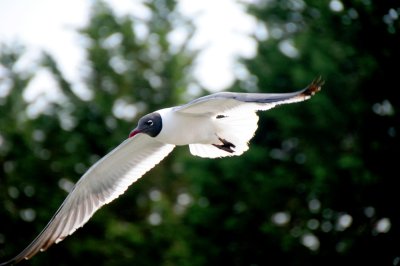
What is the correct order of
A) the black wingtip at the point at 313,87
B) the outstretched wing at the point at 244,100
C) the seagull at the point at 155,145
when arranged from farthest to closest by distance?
the seagull at the point at 155,145
the outstretched wing at the point at 244,100
the black wingtip at the point at 313,87

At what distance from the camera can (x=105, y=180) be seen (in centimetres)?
985

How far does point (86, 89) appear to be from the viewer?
1991cm

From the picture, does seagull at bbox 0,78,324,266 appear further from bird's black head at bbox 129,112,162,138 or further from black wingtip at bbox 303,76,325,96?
black wingtip at bbox 303,76,325,96

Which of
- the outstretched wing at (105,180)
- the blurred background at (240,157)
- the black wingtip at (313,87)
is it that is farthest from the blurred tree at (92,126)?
the black wingtip at (313,87)

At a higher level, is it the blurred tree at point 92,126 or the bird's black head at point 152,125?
the bird's black head at point 152,125

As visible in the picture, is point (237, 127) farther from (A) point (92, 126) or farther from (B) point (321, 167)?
(A) point (92, 126)

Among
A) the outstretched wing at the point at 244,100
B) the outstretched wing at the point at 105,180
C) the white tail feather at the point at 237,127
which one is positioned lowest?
the outstretched wing at the point at 105,180

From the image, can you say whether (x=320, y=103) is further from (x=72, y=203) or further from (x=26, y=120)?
(x=72, y=203)

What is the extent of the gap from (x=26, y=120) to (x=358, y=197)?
23.2 ft

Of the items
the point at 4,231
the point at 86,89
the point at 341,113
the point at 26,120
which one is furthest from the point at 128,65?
the point at 341,113

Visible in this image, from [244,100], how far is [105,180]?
2448 mm

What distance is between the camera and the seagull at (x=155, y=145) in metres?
8.82

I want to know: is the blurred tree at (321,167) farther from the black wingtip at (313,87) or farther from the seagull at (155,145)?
the black wingtip at (313,87)

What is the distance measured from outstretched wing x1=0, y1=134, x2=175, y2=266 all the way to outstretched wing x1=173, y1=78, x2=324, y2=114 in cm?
106
